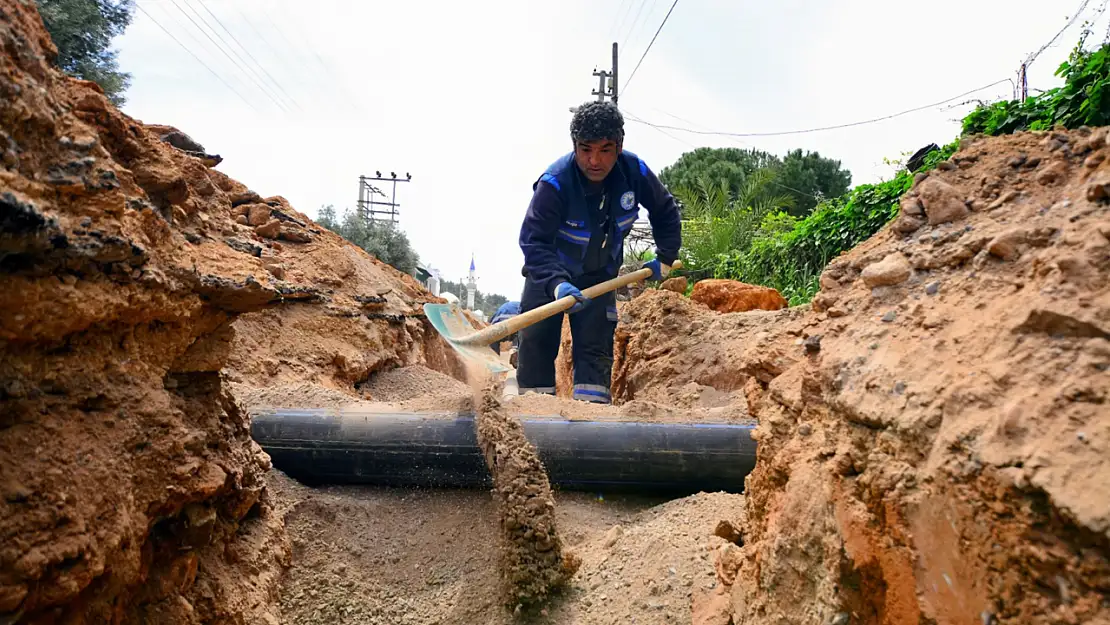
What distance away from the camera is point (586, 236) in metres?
4.33

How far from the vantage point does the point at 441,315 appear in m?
3.69

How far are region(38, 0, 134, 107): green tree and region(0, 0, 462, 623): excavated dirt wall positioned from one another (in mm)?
8508

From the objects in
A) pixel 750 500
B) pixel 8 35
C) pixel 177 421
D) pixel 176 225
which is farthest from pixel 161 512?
pixel 750 500

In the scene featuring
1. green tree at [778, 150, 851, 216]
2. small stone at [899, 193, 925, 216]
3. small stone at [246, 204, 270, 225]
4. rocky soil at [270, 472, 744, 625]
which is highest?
green tree at [778, 150, 851, 216]

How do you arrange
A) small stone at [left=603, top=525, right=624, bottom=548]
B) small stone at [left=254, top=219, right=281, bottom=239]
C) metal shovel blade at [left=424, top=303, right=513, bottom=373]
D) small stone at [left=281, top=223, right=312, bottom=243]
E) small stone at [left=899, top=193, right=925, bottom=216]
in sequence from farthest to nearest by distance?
1. small stone at [left=281, top=223, right=312, bottom=243]
2. small stone at [left=254, top=219, right=281, bottom=239]
3. metal shovel blade at [left=424, top=303, right=513, bottom=373]
4. small stone at [left=603, top=525, right=624, bottom=548]
5. small stone at [left=899, top=193, right=925, bottom=216]

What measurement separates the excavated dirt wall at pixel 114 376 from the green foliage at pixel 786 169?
1962 cm

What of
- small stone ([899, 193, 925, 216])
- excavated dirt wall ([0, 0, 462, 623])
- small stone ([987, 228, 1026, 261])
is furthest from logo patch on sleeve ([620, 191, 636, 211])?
small stone ([987, 228, 1026, 261])

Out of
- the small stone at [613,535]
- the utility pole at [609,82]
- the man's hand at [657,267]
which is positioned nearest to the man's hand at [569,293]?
the man's hand at [657,267]

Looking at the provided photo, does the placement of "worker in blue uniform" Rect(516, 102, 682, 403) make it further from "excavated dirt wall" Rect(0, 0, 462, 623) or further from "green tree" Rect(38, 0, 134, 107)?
"green tree" Rect(38, 0, 134, 107)

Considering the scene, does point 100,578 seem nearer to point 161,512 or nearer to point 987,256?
point 161,512

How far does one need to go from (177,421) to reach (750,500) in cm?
149

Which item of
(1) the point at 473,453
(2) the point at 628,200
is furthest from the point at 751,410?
(2) the point at 628,200

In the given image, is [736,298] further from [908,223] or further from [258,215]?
[908,223]

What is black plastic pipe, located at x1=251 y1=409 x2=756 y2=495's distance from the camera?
2.70 m
